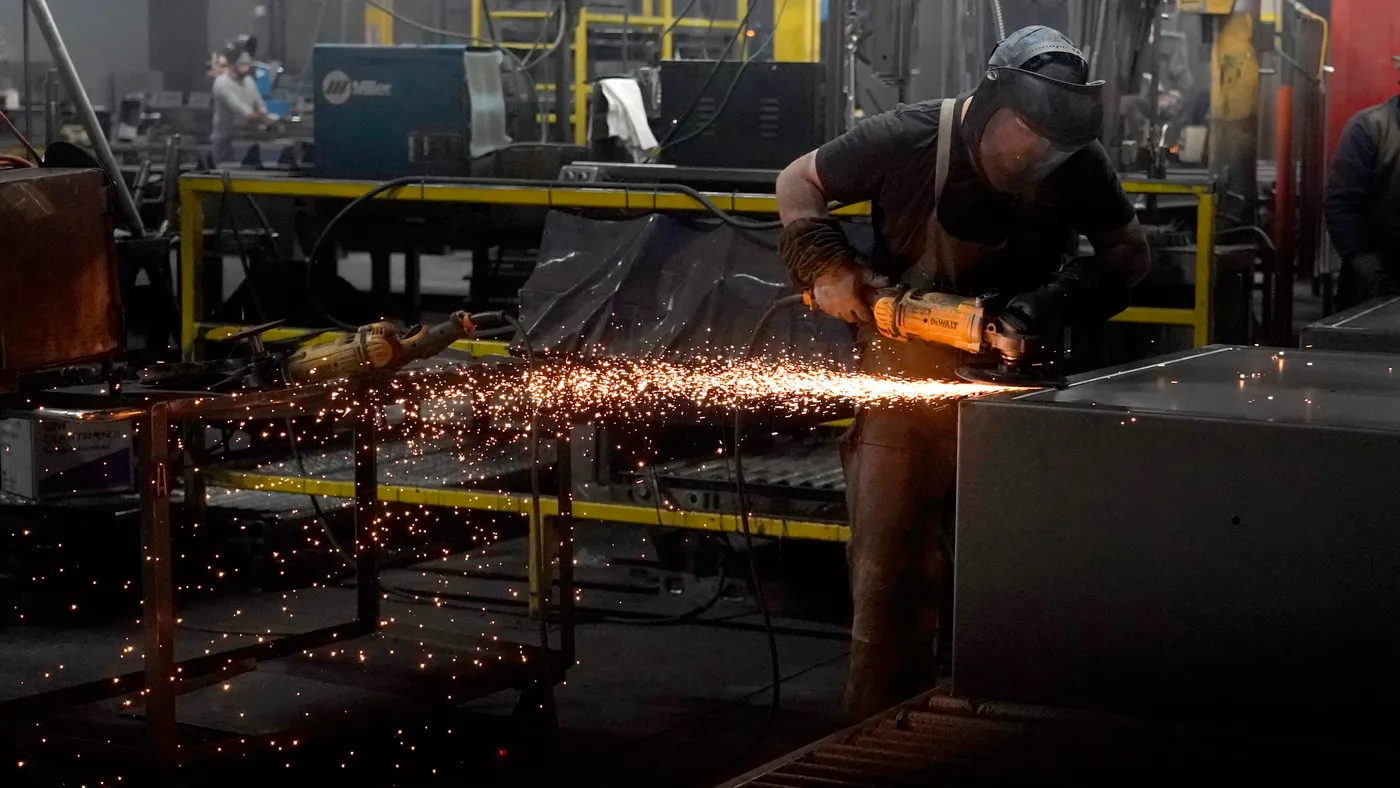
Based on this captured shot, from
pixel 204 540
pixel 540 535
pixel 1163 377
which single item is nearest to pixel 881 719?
pixel 1163 377

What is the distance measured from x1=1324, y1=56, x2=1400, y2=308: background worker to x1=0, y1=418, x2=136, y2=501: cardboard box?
4702 mm

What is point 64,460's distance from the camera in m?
5.97

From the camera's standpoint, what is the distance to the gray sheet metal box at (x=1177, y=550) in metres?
1.81

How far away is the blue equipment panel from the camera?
633cm

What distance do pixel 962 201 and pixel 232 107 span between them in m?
13.6

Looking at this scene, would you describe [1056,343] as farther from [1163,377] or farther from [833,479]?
[833,479]

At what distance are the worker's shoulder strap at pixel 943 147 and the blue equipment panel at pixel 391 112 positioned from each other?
3018mm

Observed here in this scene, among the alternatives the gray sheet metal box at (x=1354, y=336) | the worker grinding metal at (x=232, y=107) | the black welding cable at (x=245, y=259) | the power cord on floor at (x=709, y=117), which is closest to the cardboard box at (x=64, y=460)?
the black welding cable at (x=245, y=259)

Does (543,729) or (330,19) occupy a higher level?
(330,19)

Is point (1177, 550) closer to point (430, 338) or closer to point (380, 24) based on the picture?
point (430, 338)

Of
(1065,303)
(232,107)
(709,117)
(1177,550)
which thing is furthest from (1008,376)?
(232,107)

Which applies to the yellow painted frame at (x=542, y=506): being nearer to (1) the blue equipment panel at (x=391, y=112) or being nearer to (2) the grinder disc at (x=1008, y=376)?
(1) the blue equipment panel at (x=391, y=112)

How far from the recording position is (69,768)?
4020 mm

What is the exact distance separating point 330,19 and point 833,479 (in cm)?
2104
